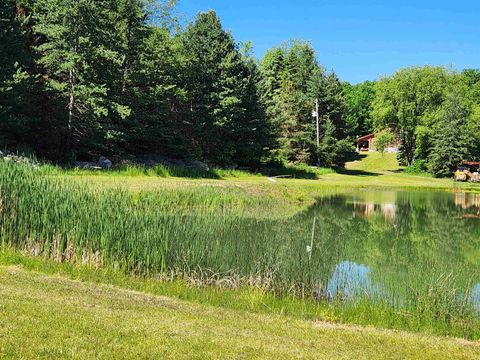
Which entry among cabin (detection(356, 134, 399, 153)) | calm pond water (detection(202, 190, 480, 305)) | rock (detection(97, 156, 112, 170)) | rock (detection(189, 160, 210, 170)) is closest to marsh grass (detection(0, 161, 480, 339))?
calm pond water (detection(202, 190, 480, 305))

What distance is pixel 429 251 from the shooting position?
50.2 feet

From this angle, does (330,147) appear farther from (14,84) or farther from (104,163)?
(14,84)

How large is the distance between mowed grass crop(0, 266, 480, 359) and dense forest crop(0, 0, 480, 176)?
19.7 meters

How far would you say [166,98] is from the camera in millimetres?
34875

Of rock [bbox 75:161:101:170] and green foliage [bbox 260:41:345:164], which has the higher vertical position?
green foliage [bbox 260:41:345:164]

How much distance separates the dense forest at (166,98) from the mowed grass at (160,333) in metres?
19.7

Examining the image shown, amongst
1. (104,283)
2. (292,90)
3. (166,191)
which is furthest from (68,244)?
(292,90)

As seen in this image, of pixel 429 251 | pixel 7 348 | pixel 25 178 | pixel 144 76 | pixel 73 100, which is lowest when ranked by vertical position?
pixel 429 251

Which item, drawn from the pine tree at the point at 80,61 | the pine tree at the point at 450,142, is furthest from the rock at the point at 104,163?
the pine tree at the point at 450,142

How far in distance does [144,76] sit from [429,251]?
2181 cm

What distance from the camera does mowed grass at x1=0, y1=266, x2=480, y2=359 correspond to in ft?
17.2

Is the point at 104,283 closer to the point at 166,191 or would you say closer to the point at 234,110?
the point at 166,191

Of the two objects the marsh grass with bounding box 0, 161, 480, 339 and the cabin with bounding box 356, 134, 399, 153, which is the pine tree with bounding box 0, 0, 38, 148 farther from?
the cabin with bounding box 356, 134, 399, 153

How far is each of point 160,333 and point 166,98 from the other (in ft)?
99.2
